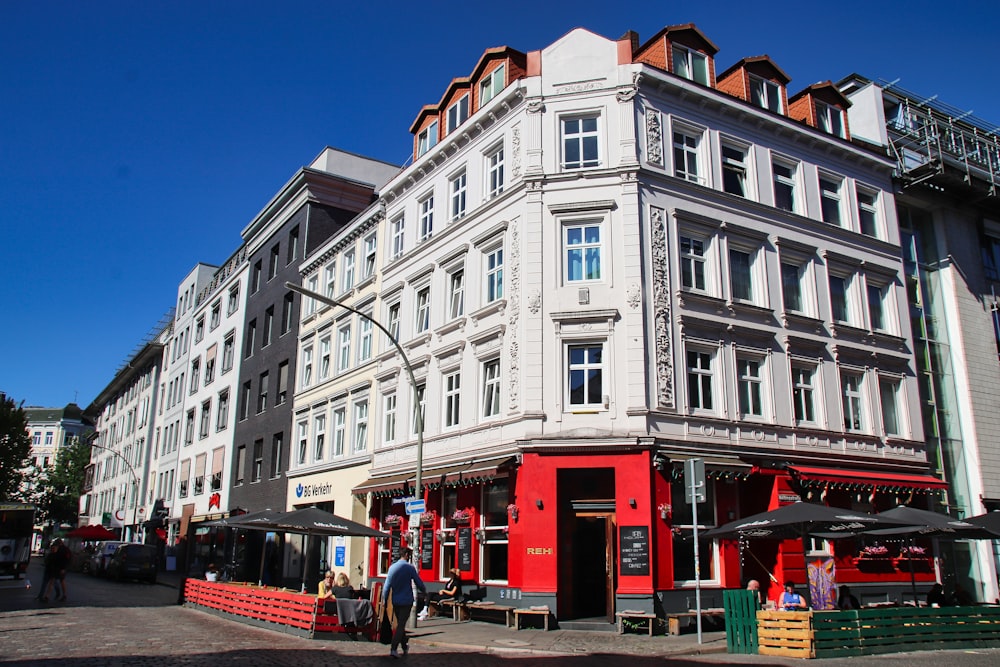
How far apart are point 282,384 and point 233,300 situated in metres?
11.3

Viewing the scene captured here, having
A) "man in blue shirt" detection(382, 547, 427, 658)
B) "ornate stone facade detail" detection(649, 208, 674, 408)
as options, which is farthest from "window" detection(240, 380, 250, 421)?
"man in blue shirt" detection(382, 547, 427, 658)

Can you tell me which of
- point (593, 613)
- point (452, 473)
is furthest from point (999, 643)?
point (452, 473)

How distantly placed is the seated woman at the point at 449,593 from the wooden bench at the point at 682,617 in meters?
5.47

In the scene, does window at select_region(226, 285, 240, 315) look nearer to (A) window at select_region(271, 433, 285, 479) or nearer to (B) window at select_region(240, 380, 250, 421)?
(B) window at select_region(240, 380, 250, 421)

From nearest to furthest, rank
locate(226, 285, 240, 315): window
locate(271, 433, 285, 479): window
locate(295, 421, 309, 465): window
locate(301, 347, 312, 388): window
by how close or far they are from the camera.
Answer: locate(295, 421, 309, 465): window < locate(301, 347, 312, 388): window < locate(271, 433, 285, 479): window < locate(226, 285, 240, 315): window

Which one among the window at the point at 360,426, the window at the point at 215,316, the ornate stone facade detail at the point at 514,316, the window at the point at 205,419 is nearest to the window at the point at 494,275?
the ornate stone facade detail at the point at 514,316

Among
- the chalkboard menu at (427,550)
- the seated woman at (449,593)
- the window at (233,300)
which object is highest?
the window at (233,300)

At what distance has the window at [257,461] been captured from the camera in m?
36.2

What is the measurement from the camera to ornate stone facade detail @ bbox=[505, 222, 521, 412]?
19594 mm

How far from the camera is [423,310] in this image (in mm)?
25391

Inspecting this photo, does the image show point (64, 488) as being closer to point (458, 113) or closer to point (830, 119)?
point (458, 113)

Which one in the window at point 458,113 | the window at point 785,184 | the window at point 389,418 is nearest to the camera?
the window at point 785,184

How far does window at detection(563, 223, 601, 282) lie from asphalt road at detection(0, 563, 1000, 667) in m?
9.01

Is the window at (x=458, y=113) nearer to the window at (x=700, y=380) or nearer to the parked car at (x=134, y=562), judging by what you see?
the window at (x=700, y=380)
